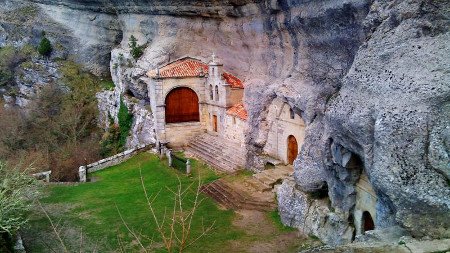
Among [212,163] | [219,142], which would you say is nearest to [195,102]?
[219,142]

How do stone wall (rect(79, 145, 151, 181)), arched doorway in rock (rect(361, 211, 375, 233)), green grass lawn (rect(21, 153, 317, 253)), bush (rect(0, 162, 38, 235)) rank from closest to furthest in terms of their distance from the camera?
bush (rect(0, 162, 38, 235))
arched doorway in rock (rect(361, 211, 375, 233))
green grass lawn (rect(21, 153, 317, 253))
stone wall (rect(79, 145, 151, 181))

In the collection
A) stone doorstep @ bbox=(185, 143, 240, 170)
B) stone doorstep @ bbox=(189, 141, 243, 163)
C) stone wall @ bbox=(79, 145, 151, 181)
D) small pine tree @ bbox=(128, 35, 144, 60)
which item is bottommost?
stone wall @ bbox=(79, 145, 151, 181)

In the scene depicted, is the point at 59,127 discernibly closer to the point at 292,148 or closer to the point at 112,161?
the point at 112,161

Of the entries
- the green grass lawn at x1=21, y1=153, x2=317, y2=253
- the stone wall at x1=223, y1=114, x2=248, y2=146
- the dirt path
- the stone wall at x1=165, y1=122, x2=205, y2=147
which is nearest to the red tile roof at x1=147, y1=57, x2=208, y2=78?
the stone wall at x1=165, y1=122, x2=205, y2=147

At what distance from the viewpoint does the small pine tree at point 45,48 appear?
1564 inches

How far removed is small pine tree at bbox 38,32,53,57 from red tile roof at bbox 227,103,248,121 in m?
21.8

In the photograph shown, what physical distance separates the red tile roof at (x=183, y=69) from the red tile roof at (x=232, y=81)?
6.78 ft

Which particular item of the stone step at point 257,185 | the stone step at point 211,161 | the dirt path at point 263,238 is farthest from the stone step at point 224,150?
the dirt path at point 263,238

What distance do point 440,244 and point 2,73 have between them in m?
41.1

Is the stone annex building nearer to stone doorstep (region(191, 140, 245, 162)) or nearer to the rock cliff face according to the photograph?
stone doorstep (region(191, 140, 245, 162))

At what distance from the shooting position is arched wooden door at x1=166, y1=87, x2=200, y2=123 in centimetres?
2822

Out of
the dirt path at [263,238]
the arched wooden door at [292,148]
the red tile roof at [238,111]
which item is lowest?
the dirt path at [263,238]

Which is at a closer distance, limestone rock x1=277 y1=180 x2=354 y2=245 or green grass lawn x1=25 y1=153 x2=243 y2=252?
limestone rock x1=277 y1=180 x2=354 y2=245

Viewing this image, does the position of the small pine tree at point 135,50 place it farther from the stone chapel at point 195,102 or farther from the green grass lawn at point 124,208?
the green grass lawn at point 124,208
